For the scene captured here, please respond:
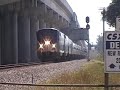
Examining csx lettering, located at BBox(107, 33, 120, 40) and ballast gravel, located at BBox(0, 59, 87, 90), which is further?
ballast gravel, located at BBox(0, 59, 87, 90)

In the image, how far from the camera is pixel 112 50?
6.96m

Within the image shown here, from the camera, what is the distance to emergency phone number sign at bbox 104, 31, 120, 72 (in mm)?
6922

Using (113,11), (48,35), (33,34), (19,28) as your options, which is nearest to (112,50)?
(48,35)

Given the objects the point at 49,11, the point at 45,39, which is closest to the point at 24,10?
the point at 49,11

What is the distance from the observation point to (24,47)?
2271 inches

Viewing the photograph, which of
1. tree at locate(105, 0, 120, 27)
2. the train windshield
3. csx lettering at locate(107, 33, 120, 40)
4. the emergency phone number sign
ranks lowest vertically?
the emergency phone number sign

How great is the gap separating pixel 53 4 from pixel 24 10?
508 inches

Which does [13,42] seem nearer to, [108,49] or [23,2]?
[23,2]

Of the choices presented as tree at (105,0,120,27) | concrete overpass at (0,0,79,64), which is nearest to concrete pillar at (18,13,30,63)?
concrete overpass at (0,0,79,64)

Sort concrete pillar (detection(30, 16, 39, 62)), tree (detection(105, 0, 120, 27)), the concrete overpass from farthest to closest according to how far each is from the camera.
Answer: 1. concrete pillar (detection(30, 16, 39, 62))
2. the concrete overpass
3. tree (detection(105, 0, 120, 27))

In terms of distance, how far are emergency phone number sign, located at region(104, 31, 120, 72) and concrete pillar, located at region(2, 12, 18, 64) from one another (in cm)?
4595

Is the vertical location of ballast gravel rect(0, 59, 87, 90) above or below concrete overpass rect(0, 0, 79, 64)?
below

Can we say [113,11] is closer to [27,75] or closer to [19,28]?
[19,28]

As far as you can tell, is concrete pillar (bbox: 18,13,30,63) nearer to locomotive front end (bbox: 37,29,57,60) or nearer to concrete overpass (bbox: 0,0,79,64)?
concrete overpass (bbox: 0,0,79,64)
